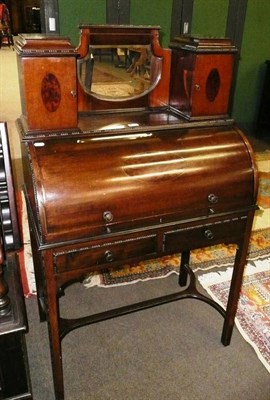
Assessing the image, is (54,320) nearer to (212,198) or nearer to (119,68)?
(212,198)

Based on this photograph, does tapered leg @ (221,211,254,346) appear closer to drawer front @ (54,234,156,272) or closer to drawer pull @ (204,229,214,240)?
drawer pull @ (204,229,214,240)

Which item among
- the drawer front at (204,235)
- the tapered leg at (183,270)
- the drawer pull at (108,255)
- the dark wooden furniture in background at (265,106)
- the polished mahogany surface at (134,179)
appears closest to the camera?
the polished mahogany surface at (134,179)

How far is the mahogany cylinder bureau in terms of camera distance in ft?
4.10

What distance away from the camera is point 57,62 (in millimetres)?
1297

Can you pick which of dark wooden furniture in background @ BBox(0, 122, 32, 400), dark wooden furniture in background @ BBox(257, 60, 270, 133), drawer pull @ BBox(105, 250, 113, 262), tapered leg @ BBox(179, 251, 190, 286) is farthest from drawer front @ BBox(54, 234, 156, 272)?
dark wooden furniture in background @ BBox(257, 60, 270, 133)

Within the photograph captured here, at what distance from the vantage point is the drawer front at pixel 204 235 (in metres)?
1.47

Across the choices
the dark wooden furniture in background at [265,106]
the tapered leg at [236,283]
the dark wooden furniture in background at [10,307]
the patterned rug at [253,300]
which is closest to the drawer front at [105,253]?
the dark wooden furniture in background at [10,307]

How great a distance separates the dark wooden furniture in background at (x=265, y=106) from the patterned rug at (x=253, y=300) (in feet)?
9.97

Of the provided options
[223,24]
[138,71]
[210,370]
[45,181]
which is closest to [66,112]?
[45,181]

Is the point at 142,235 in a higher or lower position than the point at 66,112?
lower

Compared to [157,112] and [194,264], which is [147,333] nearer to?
[194,264]

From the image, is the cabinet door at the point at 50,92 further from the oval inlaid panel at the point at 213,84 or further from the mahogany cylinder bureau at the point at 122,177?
the oval inlaid panel at the point at 213,84

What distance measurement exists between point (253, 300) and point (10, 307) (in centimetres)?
151

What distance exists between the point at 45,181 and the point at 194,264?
1.58 m
